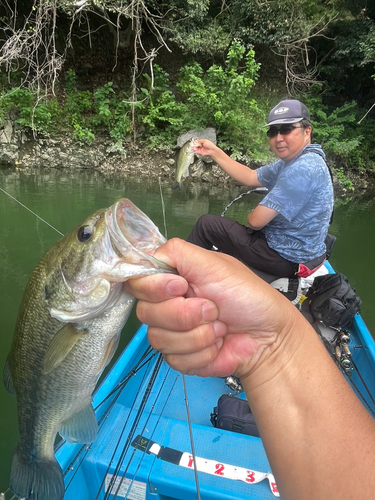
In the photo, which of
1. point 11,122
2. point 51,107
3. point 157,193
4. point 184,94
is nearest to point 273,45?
point 184,94

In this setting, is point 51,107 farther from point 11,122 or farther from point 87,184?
point 87,184

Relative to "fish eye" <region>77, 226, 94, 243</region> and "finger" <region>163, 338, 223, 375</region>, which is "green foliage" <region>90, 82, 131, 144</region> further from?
"finger" <region>163, 338, 223, 375</region>

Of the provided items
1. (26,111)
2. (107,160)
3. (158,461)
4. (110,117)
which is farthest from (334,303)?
(26,111)

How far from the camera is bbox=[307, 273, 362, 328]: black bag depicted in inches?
118

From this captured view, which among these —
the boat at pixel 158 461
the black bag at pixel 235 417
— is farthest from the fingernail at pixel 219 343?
the black bag at pixel 235 417

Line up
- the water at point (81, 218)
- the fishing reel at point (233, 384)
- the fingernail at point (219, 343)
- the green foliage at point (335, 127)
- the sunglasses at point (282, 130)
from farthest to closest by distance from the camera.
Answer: the green foliage at point (335, 127) < the water at point (81, 218) < the sunglasses at point (282, 130) < the fishing reel at point (233, 384) < the fingernail at point (219, 343)

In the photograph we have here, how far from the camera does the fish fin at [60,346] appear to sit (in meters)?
1.23

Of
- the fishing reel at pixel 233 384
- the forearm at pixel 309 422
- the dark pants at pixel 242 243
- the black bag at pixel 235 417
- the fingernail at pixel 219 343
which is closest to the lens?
the forearm at pixel 309 422

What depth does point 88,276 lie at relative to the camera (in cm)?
117

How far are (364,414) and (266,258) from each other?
241cm

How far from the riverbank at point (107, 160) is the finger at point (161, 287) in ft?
36.7

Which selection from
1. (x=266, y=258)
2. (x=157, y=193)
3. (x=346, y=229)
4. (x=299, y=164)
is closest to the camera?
(x=299, y=164)

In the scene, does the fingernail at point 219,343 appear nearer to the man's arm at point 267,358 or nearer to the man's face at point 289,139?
the man's arm at point 267,358

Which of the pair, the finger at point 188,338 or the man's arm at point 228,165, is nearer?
the finger at point 188,338
